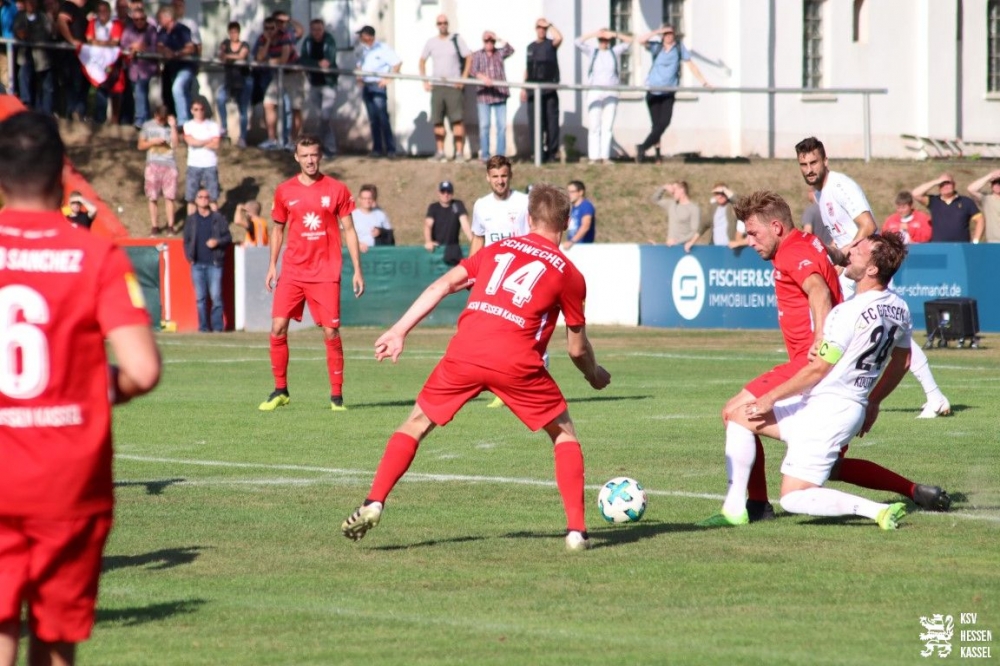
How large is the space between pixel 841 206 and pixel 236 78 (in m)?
22.4

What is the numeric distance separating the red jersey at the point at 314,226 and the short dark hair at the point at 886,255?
7441 mm

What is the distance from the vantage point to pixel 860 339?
8641 mm

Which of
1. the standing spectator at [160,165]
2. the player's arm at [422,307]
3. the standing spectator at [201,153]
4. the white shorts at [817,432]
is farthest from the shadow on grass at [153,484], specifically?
the standing spectator at [160,165]

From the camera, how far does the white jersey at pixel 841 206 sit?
12562mm

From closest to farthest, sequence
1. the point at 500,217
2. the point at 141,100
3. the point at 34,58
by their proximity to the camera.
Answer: the point at 500,217 → the point at 34,58 → the point at 141,100

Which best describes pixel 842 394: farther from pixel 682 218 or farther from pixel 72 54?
pixel 72 54

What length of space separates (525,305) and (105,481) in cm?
365

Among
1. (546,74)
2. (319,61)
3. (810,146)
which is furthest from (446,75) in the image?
(810,146)

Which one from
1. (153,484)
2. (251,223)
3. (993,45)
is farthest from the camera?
(993,45)

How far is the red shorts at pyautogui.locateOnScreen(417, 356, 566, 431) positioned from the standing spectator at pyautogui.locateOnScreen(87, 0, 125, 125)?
24.7m

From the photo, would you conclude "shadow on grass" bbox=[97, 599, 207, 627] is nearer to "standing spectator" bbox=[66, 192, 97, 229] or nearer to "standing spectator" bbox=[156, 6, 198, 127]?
"standing spectator" bbox=[66, 192, 97, 229]

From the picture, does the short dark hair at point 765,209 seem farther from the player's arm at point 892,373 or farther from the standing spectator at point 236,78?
the standing spectator at point 236,78

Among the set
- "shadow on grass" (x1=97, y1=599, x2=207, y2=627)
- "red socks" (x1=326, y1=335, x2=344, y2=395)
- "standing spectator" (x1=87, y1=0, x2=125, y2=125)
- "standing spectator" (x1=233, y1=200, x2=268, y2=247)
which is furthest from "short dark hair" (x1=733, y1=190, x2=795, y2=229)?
"standing spectator" (x1=87, y1=0, x2=125, y2=125)

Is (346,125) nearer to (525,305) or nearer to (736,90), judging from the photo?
(736,90)
